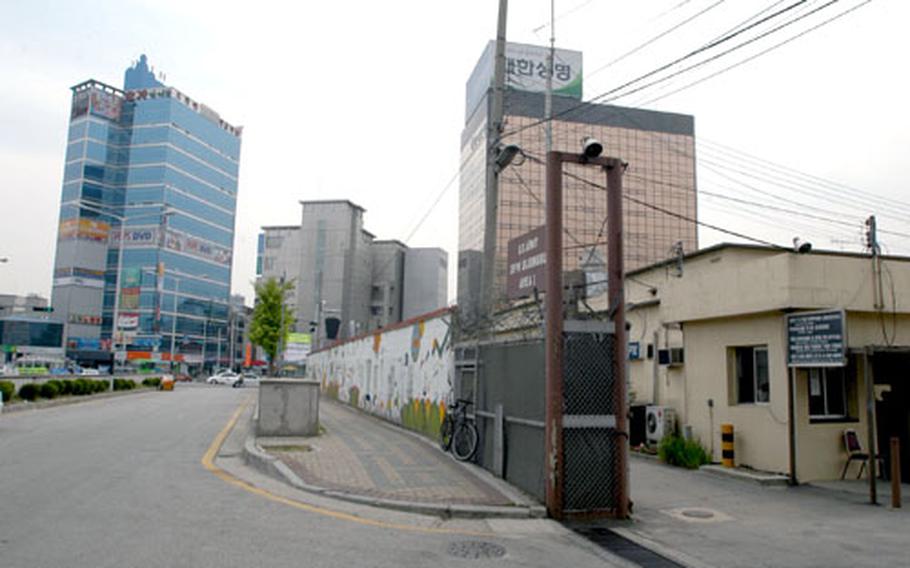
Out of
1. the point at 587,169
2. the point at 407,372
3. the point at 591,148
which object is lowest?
the point at 407,372

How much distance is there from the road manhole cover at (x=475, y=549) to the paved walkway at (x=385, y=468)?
56.9 inches

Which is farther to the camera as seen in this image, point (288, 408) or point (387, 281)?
point (387, 281)

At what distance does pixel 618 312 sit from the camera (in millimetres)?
8609

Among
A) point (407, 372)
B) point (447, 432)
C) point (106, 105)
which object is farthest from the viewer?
point (106, 105)

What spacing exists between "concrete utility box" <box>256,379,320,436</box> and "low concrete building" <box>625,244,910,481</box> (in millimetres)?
8230

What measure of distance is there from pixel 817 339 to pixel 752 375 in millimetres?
2443

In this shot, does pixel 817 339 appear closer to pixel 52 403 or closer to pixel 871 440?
pixel 871 440

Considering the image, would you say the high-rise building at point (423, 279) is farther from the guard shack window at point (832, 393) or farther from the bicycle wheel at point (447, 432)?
the guard shack window at point (832, 393)

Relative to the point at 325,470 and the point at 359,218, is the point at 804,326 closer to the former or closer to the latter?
the point at 325,470

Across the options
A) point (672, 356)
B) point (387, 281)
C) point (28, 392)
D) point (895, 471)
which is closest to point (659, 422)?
point (672, 356)

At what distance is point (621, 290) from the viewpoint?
8.56m

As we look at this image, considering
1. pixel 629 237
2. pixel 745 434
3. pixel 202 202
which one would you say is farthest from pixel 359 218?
pixel 745 434

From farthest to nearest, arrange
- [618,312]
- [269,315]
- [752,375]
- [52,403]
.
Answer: [269,315] → [52,403] → [752,375] → [618,312]

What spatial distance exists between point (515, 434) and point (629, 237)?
8375 centimetres
